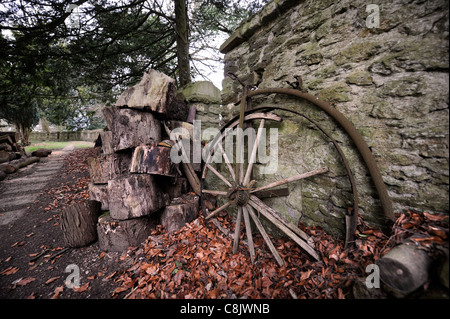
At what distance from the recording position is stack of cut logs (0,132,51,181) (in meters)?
6.02

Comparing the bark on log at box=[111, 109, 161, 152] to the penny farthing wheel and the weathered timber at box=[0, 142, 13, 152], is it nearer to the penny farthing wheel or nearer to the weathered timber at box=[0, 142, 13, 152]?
the penny farthing wheel

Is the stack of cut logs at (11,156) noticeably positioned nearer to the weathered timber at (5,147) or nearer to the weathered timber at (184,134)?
the weathered timber at (5,147)

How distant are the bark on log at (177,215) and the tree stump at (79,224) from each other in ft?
3.38

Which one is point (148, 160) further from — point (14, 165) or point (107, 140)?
point (14, 165)

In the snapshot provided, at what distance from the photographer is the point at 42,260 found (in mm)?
2270

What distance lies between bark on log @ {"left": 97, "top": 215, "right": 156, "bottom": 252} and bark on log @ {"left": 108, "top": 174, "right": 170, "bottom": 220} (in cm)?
11

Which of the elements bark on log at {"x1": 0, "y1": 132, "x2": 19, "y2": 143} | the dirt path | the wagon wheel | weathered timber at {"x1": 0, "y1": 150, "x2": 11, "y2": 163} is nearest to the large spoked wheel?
the wagon wheel

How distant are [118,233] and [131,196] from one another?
0.59m

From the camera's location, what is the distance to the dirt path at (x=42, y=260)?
1850mm

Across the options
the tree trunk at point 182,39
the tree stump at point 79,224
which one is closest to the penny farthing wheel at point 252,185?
the tree stump at point 79,224

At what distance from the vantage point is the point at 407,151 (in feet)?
4.40

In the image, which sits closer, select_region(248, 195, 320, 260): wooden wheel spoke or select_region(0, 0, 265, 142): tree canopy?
select_region(248, 195, 320, 260): wooden wheel spoke

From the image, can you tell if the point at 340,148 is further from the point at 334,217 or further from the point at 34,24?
the point at 34,24
